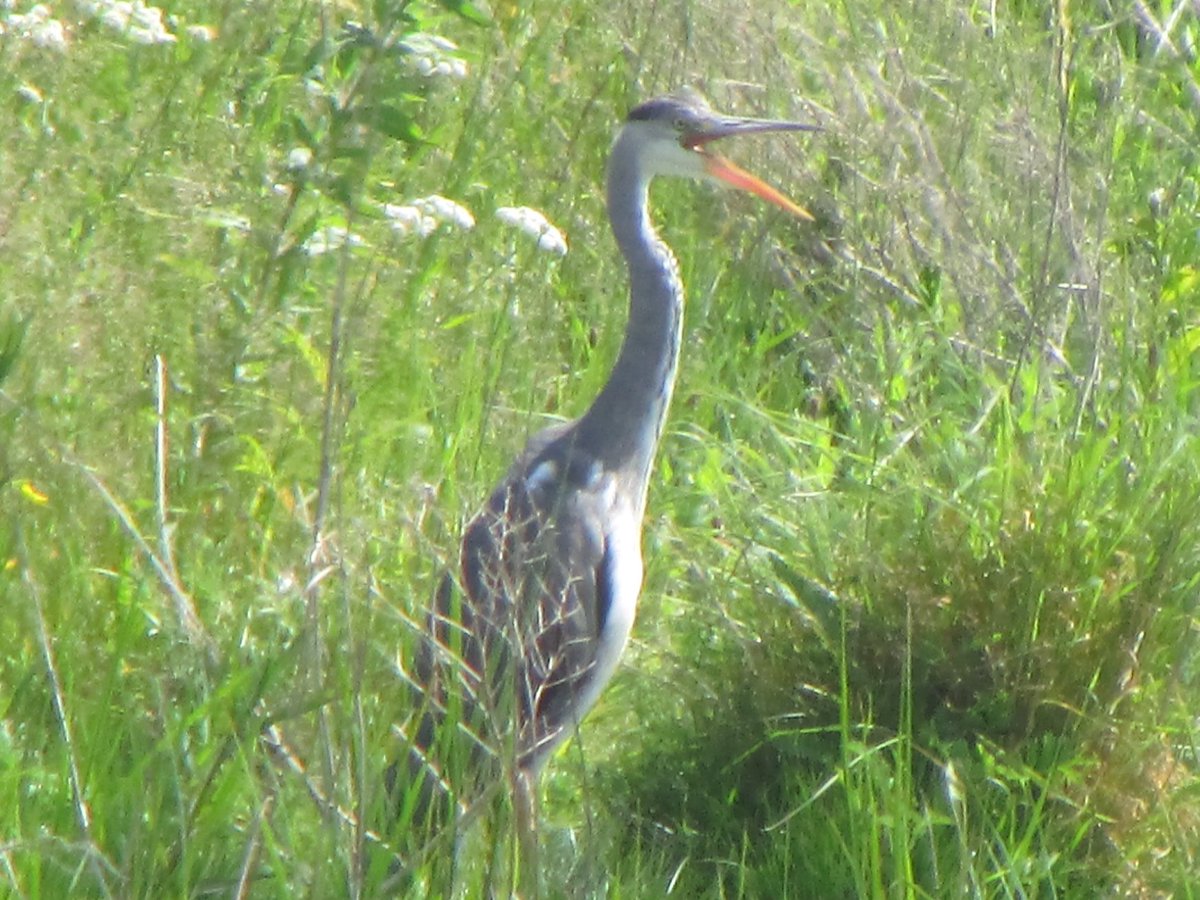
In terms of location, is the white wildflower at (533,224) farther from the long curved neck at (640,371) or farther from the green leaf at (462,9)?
the green leaf at (462,9)

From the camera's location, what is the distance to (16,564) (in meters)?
3.48

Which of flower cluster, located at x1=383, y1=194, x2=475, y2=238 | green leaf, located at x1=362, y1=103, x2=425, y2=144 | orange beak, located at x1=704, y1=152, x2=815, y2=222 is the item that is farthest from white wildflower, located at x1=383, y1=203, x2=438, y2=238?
orange beak, located at x1=704, y1=152, x2=815, y2=222

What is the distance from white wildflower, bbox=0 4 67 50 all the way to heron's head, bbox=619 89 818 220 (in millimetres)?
1156

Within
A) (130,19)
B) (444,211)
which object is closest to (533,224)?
(444,211)

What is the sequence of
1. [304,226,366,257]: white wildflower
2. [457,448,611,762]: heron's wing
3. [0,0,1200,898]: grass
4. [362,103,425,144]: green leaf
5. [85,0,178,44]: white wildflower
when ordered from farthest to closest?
1. [85,0,178,44]: white wildflower
2. [304,226,366,257]: white wildflower
3. [362,103,425,144]: green leaf
4. [457,448,611,762]: heron's wing
5. [0,0,1200,898]: grass

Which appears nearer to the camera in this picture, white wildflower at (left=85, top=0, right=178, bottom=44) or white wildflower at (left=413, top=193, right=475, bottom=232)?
white wildflower at (left=413, top=193, right=475, bottom=232)

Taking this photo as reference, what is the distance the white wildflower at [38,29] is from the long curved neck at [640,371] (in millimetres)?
1177

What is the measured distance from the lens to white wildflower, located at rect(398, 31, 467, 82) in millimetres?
3734

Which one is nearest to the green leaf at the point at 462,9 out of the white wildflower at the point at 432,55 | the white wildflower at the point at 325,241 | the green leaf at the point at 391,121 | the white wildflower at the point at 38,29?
the white wildflower at the point at 432,55

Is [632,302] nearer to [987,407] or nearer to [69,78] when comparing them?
[987,407]

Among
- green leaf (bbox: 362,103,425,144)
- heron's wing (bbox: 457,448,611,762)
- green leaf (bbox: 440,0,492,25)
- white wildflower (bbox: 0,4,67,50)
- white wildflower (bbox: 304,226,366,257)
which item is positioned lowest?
heron's wing (bbox: 457,448,611,762)

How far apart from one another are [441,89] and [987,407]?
1720 mm

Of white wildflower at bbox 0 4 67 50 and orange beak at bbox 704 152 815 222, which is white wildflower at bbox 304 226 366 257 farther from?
orange beak at bbox 704 152 815 222

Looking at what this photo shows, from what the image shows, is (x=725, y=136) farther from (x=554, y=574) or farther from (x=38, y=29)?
(x=38, y=29)
